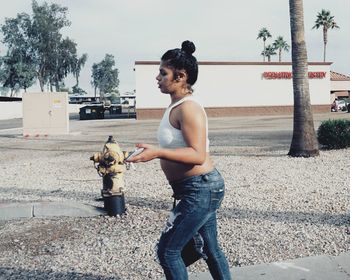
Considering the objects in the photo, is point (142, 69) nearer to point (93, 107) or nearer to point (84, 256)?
point (93, 107)

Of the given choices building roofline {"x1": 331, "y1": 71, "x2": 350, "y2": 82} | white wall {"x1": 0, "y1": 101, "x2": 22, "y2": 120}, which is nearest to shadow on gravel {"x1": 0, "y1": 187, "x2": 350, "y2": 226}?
white wall {"x1": 0, "y1": 101, "x2": 22, "y2": 120}

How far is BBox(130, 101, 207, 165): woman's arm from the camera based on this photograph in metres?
2.30

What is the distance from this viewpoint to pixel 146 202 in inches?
256

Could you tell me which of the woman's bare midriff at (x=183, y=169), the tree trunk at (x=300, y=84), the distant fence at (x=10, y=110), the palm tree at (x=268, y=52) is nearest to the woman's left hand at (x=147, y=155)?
the woman's bare midriff at (x=183, y=169)

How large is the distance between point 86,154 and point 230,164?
196 inches

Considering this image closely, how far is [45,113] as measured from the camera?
20.3 metres

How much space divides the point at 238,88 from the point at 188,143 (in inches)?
1456

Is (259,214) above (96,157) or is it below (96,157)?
below

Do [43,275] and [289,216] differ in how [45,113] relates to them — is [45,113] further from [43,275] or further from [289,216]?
[43,275]

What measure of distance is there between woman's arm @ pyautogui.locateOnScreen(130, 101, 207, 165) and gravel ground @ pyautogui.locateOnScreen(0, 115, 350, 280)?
6.05ft

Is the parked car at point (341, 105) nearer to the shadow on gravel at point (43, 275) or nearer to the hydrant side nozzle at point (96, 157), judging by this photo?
the hydrant side nozzle at point (96, 157)

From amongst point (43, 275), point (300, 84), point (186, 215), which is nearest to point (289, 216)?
point (43, 275)

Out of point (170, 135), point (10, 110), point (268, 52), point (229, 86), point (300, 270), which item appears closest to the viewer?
point (170, 135)

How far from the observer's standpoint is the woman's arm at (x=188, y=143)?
2.30 meters
